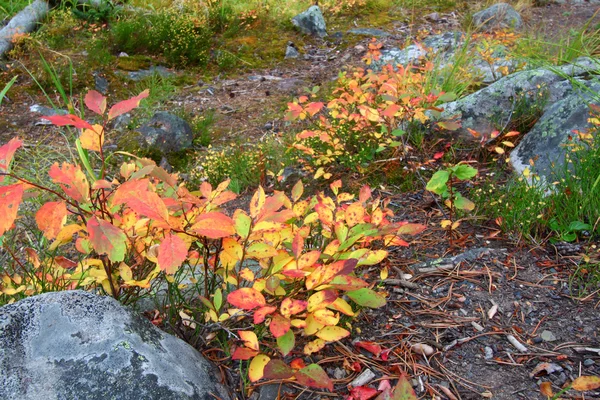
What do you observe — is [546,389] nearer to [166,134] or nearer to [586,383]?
Result: [586,383]

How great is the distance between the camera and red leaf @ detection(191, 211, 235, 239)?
50.3 inches

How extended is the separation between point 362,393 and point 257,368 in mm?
351

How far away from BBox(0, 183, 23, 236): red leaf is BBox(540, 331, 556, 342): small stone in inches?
68.3

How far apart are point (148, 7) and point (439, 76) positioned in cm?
460

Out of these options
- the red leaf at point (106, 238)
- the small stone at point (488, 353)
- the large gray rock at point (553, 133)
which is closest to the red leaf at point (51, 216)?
the red leaf at point (106, 238)

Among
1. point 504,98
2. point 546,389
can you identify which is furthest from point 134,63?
point 546,389

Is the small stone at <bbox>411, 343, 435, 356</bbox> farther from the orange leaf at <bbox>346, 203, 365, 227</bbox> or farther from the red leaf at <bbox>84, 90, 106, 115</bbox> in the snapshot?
the red leaf at <bbox>84, 90, 106, 115</bbox>

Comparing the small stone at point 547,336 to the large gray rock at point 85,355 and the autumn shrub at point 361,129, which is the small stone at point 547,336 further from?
the autumn shrub at point 361,129

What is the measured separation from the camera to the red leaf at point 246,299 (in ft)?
4.51

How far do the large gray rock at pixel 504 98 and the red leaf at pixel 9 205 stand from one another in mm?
2777

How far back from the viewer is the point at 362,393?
1493mm

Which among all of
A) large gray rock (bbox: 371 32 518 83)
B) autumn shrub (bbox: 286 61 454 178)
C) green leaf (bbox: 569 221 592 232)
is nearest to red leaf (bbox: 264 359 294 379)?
green leaf (bbox: 569 221 592 232)

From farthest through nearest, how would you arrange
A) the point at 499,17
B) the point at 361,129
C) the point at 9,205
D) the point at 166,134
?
the point at 499,17
the point at 166,134
the point at 361,129
the point at 9,205

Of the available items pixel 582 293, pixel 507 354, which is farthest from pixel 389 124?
pixel 507 354
